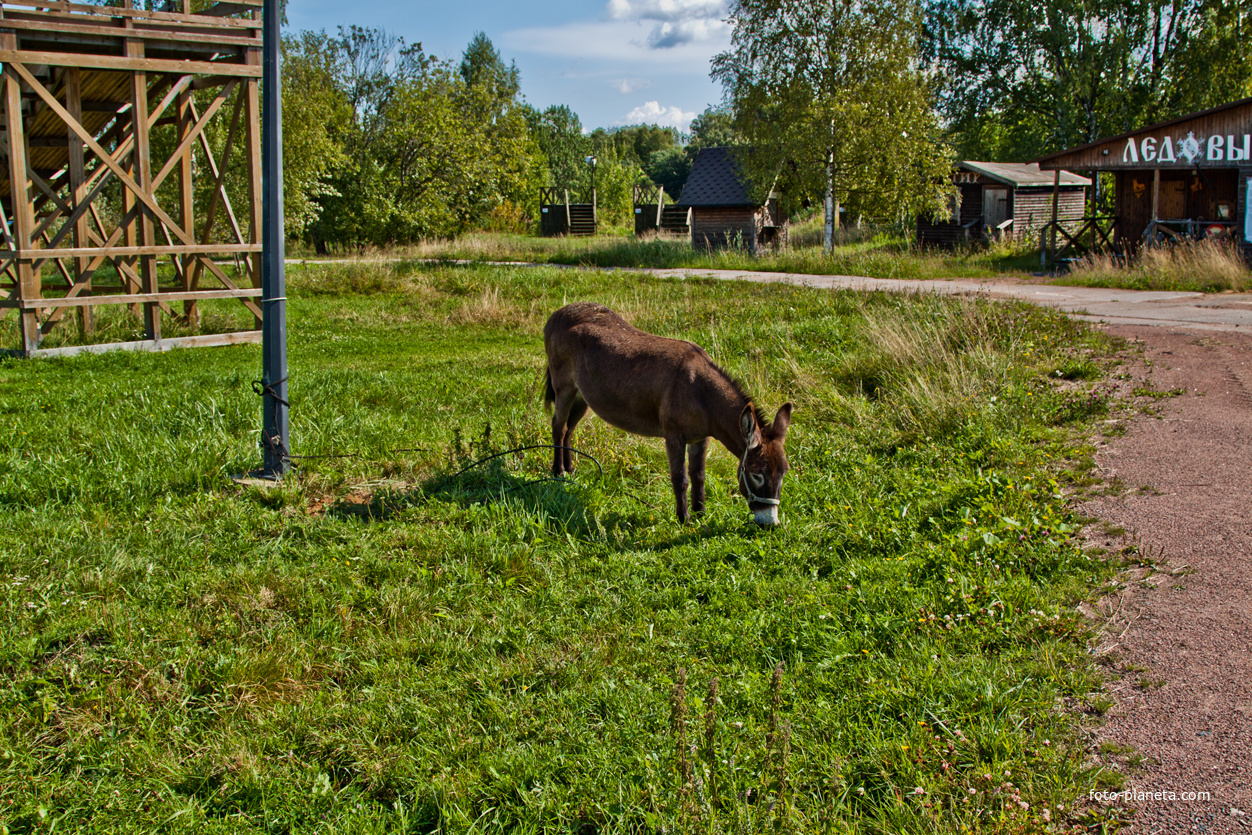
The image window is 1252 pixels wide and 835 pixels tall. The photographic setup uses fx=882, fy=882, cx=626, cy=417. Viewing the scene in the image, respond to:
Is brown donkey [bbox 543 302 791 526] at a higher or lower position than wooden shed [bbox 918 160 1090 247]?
lower

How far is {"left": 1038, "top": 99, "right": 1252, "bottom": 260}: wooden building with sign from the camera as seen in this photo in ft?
75.5

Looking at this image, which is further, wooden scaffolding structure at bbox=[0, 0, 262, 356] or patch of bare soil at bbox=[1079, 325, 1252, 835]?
wooden scaffolding structure at bbox=[0, 0, 262, 356]

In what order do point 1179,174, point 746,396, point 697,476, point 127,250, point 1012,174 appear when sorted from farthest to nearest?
point 1012,174 → point 1179,174 → point 127,250 → point 697,476 → point 746,396

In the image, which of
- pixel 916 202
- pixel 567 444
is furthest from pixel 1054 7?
pixel 567 444

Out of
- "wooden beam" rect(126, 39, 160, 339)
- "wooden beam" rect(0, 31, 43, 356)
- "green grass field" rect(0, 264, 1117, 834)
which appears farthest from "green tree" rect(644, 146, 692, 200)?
"green grass field" rect(0, 264, 1117, 834)

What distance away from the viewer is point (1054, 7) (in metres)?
41.7

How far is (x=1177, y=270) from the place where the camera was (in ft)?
67.9

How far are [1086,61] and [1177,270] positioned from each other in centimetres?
2622

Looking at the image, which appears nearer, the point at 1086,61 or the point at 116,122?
the point at 116,122

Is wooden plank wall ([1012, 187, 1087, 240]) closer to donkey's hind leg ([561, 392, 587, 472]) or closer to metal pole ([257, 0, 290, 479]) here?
donkey's hind leg ([561, 392, 587, 472])

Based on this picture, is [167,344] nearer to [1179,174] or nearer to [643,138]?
[1179,174]

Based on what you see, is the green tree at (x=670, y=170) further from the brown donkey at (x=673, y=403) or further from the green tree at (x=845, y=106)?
the brown donkey at (x=673, y=403)

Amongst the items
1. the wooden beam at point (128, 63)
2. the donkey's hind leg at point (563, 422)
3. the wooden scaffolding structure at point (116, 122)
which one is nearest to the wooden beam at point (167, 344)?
the wooden scaffolding structure at point (116, 122)

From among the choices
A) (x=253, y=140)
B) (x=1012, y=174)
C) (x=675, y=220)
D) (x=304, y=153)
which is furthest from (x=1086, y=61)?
(x=253, y=140)
